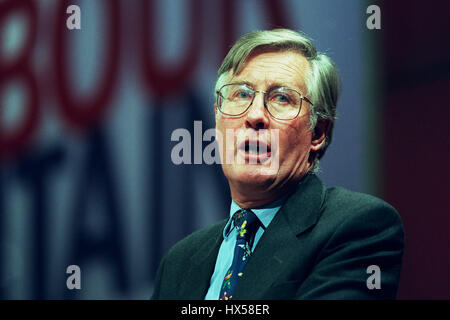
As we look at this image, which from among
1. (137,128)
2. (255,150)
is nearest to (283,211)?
(255,150)

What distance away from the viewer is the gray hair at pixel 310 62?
1.57 m

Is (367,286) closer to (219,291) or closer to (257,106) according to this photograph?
(219,291)

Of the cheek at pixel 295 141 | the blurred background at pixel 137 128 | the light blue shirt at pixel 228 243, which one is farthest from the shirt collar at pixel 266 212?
the blurred background at pixel 137 128

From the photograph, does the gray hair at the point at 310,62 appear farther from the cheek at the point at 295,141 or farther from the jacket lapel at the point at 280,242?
the jacket lapel at the point at 280,242

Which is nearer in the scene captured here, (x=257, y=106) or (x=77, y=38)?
(x=257, y=106)

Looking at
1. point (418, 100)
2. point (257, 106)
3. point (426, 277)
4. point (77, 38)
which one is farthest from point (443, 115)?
point (77, 38)

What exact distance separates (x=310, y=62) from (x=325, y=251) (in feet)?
1.86

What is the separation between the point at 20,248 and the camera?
90.6 inches

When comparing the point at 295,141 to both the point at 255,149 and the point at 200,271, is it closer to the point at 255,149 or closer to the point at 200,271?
the point at 255,149

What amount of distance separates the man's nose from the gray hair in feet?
0.41

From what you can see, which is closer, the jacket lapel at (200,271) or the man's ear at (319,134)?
the jacket lapel at (200,271)

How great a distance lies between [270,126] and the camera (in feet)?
4.89

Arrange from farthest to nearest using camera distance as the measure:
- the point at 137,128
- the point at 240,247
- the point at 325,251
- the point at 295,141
Result: 1. the point at 137,128
2. the point at 295,141
3. the point at 240,247
4. the point at 325,251
